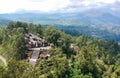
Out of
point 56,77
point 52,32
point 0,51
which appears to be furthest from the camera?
point 52,32

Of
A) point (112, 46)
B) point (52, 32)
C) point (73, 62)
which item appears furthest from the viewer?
point (112, 46)

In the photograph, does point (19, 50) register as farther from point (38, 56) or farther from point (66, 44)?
point (66, 44)

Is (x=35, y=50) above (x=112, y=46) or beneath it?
above

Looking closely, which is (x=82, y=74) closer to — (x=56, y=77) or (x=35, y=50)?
(x=56, y=77)

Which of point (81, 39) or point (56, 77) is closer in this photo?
point (56, 77)

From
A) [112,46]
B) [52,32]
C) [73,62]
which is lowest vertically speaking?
[112,46]

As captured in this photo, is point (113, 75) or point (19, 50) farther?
point (19, 50)

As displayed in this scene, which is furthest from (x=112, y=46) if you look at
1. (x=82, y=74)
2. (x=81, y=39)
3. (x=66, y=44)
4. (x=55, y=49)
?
(x=82, y=74)

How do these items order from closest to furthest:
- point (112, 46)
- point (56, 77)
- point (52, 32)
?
point (56, 77), point (52, 32), point (112, 46)

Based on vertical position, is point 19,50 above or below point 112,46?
above

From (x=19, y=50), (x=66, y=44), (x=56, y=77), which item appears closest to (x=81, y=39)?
(x=66, y=44)
